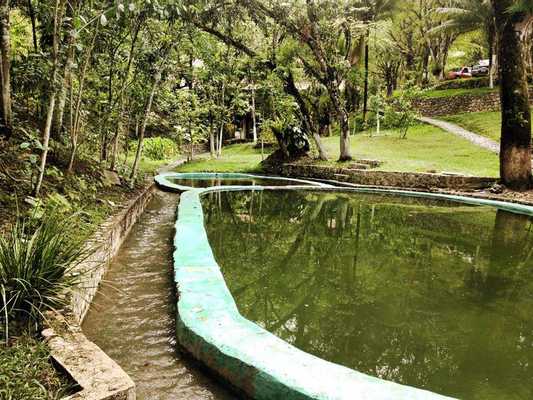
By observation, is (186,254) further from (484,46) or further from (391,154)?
(484,46)

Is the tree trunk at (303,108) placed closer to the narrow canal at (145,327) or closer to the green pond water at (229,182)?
the green pond water at (229,182)

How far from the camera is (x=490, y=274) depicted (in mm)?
4336

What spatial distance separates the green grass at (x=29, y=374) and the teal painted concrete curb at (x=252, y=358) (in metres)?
0.79

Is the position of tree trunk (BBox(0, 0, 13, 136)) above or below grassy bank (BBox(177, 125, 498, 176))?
above

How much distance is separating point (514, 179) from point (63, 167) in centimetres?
963

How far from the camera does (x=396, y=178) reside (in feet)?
40.2

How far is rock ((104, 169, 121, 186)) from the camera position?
8.12 metres

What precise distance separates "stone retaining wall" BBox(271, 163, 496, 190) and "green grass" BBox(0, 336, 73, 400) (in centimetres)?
1073

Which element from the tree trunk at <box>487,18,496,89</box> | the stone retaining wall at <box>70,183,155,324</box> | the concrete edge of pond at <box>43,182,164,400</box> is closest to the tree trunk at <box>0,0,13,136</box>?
the stone retaining wall at <box>70,183,155,324</box>

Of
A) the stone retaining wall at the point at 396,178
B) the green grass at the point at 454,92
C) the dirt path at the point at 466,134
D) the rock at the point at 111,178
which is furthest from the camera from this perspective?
the green grass at the point at 454,92

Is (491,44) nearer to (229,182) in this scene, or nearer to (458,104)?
(458,104)

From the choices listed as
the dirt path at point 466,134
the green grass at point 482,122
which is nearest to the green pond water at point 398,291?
the dirt path at point 466,134

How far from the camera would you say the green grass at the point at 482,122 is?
67.3 ft

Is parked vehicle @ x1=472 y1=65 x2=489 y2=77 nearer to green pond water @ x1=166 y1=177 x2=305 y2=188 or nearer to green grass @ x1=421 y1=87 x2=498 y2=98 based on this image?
green grass @ x1=421 y1=87 x2=498 y2=98
